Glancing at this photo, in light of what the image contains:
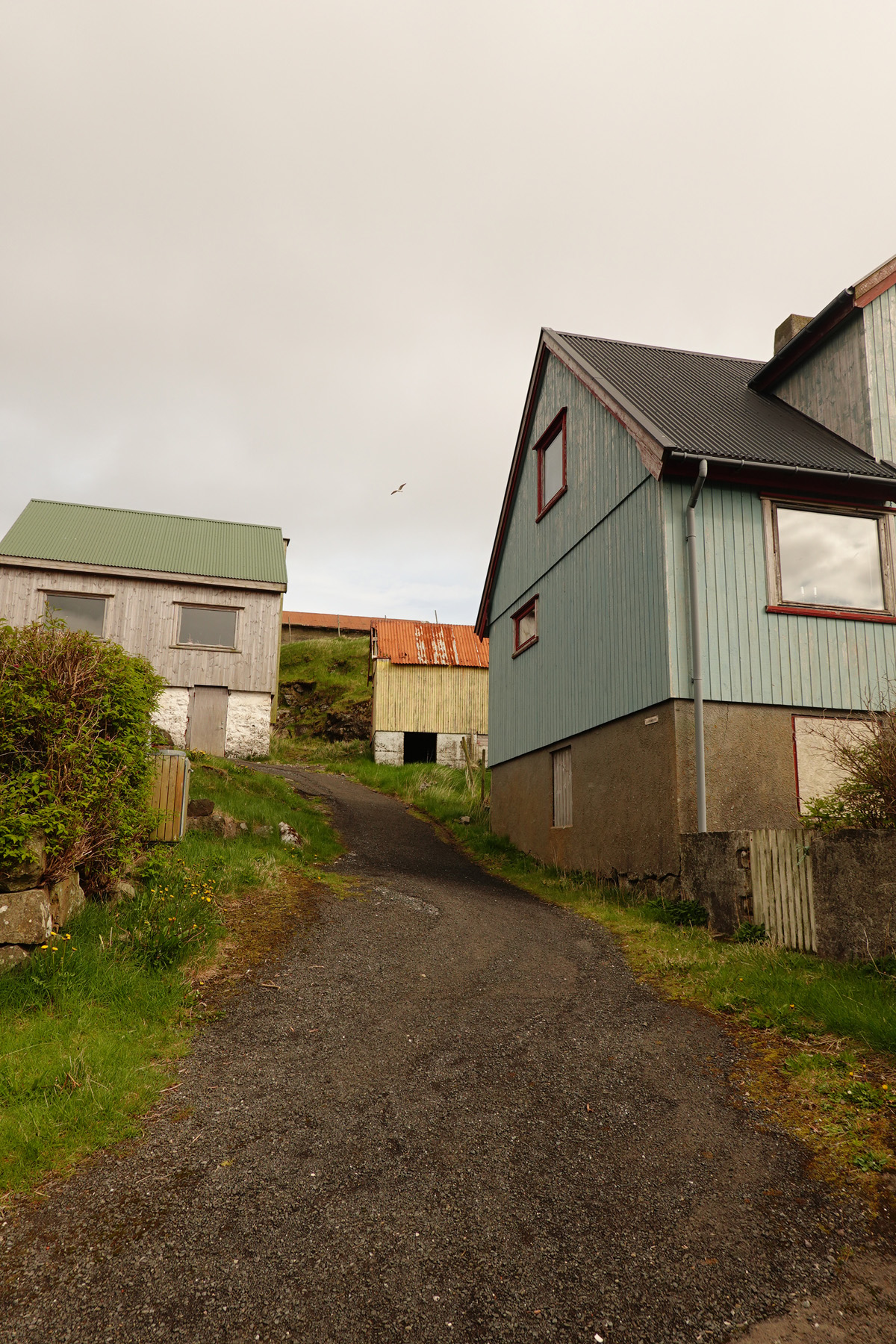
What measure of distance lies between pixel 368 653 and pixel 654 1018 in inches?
1375

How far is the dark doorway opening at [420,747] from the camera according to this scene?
3347cm

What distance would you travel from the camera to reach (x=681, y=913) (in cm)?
1016

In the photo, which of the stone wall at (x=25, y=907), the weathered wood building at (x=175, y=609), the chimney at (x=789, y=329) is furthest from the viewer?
the weathered wood building at (x=175, y=609)

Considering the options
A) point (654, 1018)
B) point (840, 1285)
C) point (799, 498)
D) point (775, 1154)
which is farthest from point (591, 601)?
point (840, 1285)

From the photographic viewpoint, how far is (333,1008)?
689cm

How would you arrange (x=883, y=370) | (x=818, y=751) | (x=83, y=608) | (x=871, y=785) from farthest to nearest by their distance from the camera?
1. (x=83, y=608)
2. (x=883, y=370)
3. (x=818, y=751)
4. (x=871, y=785)

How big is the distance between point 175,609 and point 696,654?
67.7ft

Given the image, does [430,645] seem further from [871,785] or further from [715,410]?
[871,785]

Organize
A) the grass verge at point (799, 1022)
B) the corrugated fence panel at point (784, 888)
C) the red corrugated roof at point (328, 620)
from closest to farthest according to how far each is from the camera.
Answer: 1. the grass verge at point (799, 1022)
2. the corrugated fence panel at point (784, 888)
3. the red corrugated roof at point (328, 620)

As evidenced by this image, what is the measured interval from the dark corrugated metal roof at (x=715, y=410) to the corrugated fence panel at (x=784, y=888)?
520cm

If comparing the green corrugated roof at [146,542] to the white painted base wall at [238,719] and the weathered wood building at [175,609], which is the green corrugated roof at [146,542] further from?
the white painted base wall at [238,719]

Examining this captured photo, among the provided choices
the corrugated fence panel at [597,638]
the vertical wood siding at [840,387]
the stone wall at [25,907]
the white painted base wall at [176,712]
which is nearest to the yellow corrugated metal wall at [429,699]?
the white painted base wall at [176,712]

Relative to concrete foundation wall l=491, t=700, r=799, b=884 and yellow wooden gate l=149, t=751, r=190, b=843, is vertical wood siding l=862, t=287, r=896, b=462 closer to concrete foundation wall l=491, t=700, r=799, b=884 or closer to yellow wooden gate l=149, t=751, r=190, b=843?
concrete foundation wall l=491, t=700, r=799, b=884

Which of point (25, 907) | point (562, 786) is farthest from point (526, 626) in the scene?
point (25, 907)
